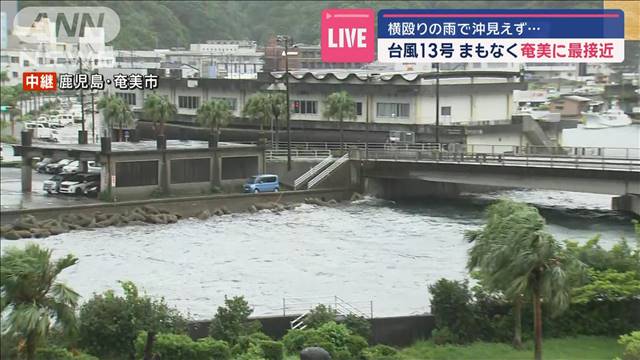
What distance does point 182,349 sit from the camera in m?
10.6

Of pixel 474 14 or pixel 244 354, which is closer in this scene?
pixel 244 354

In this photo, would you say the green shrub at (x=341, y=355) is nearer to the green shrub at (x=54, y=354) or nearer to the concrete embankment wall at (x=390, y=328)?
the concrete embankment wall at (x=390, y=328)

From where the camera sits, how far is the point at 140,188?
2611 centimetres

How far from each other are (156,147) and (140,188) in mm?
1619

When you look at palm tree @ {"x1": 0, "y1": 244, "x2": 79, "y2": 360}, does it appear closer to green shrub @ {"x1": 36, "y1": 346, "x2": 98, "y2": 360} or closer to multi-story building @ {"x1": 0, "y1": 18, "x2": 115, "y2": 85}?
green shrub @ {"x1": 36, "y1": 346, "x2": 98, "y2": 360}

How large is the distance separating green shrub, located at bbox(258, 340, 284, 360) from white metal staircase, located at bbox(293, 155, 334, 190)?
18.5 m

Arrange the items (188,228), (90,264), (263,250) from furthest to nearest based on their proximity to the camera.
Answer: (188,228) < (263,250) < (90,264)

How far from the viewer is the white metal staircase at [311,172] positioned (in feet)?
97.3

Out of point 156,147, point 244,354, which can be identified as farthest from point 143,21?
point 244,354

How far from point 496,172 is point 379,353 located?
1758cm

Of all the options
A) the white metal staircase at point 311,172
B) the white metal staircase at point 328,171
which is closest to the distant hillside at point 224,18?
the white metal staircase at point 311,172

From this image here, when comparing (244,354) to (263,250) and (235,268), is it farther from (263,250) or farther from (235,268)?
(263,250)

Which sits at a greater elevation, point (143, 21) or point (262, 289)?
point (143, 21)

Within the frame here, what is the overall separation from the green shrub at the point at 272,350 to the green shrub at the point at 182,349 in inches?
17.6
